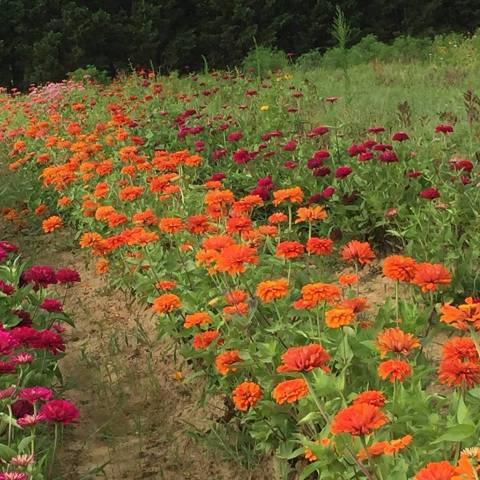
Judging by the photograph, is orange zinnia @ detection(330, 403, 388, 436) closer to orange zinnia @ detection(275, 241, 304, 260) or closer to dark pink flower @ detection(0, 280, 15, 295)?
orange zinnia @ detection(275, 241, 304, 260)

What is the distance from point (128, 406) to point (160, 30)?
46.6 ft

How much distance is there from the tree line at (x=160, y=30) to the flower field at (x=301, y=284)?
30.4 ft

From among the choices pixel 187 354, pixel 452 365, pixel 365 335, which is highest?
pixel 452 365

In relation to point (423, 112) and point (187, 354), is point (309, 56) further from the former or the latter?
point (187, 354)

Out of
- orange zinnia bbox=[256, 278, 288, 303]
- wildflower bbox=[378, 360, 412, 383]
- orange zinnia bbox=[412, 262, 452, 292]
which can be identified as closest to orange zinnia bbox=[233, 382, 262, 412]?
orange zinnia bbox=[256, 278, 288, 303]

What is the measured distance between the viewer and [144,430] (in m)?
3.17

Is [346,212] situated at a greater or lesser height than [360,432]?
lesser

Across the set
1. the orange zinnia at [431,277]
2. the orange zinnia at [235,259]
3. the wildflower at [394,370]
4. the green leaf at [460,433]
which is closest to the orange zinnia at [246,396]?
the orange zinnia at [235,259]

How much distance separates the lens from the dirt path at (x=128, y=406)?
2.89 m

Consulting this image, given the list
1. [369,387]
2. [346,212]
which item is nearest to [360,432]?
[369,387]

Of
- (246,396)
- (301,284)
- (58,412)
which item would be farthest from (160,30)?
(58,412)

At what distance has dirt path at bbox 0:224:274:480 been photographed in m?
2.89

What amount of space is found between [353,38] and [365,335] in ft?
51.3

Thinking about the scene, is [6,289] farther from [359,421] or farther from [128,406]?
[359,421]
